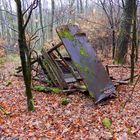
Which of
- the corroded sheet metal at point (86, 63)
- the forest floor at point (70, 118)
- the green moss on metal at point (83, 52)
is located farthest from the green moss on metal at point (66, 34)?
the forest floor at point (70, 118)

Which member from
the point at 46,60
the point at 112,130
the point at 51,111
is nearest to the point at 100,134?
the point at 112,130

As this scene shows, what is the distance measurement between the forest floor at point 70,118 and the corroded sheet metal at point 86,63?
0.41 meters

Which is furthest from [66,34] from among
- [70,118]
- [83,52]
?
[70,118]

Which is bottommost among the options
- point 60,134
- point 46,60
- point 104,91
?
point 60,134

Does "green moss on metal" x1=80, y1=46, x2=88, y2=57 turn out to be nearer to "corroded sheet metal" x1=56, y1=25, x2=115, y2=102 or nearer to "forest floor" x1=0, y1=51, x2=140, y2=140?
"corroded sheet metal" x1=56, y1=25, x2=115, y2=102

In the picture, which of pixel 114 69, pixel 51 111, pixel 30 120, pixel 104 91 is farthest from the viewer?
pixel 114 69

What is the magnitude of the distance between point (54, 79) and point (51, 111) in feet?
7.70

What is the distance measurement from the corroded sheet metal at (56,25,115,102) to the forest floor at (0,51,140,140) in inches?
16.0

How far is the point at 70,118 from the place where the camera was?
21.7 feet

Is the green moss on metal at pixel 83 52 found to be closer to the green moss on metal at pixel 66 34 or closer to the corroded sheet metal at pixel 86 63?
the corroded sheet metal at pixel 86 63

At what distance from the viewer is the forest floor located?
5746 millimetres

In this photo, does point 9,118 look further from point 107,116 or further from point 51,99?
point 107,116

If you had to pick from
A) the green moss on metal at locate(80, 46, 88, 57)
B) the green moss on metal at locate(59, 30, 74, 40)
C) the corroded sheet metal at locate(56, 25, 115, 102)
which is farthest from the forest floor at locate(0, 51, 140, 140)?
the green moss on metal at locate(59, 30, 74, 40)

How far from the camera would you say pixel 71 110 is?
283 inches
